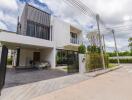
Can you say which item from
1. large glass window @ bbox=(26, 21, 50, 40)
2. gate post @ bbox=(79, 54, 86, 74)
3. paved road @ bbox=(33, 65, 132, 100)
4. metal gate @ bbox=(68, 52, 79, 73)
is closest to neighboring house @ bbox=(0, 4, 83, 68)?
large glass window @ bbox=(26, 21, 50, 40)

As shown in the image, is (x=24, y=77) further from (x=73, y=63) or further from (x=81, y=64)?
(x=81, y=64)

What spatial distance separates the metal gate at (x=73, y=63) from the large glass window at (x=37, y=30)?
7.66 meters

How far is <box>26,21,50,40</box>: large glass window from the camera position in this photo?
62.9ft

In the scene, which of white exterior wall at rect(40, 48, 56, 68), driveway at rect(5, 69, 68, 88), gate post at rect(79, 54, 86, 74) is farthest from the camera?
white exterior wall at rect(40, 48, 56, 68)

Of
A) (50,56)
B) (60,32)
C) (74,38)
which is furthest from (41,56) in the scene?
(74,38)

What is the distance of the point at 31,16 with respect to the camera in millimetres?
19250

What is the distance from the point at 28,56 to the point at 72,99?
17776mm

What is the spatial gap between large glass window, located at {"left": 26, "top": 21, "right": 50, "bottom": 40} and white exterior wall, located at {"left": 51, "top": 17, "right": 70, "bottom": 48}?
112 cm

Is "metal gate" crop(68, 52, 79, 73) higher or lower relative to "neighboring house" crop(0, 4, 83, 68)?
lower

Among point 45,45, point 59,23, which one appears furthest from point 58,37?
point 45,45

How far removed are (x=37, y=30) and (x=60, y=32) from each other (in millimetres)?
4015

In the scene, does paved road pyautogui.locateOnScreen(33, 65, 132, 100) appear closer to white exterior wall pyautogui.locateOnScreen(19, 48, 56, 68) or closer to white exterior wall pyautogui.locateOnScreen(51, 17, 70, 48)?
white exterior wall pyautogui.locateOnScreen(19, 48, 56, 68)

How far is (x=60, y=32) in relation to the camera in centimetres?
2228

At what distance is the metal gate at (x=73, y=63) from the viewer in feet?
48.2
